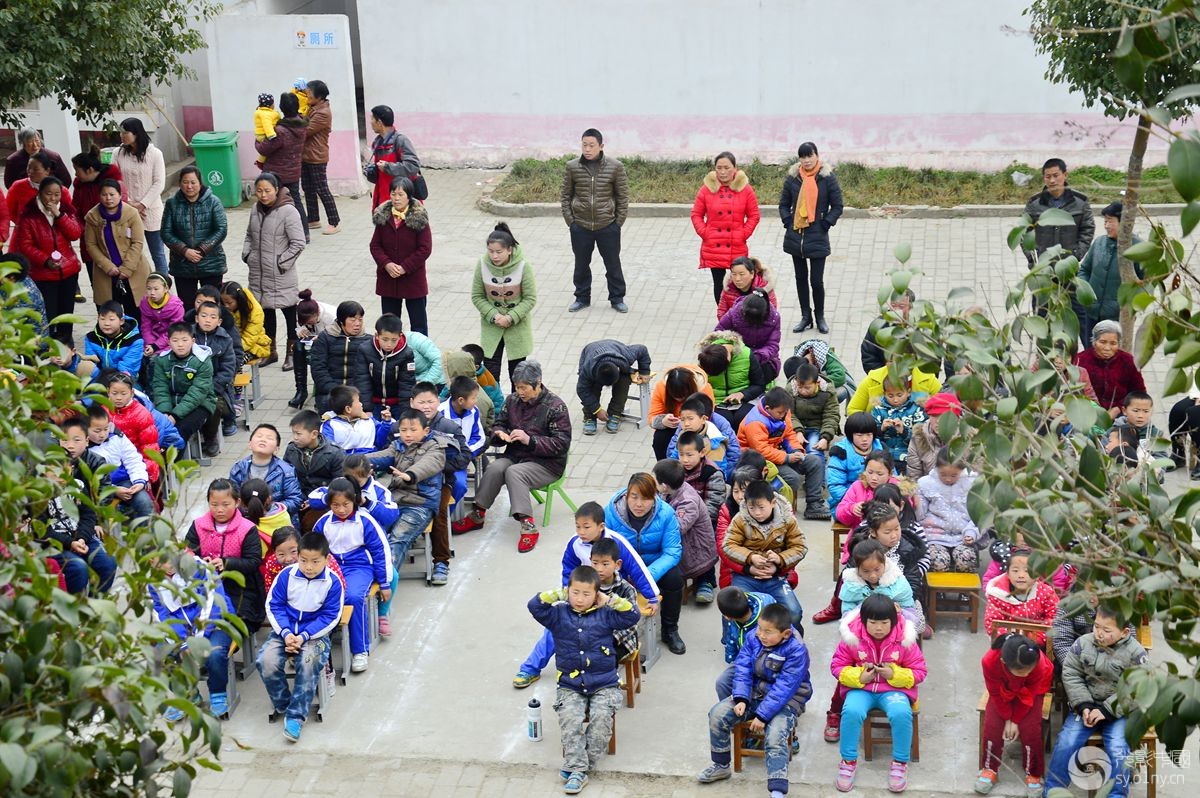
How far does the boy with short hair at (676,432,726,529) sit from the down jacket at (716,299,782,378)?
184 centimetres

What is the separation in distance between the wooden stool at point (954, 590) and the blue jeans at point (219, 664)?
416 cm

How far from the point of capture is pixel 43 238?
42.7 ft

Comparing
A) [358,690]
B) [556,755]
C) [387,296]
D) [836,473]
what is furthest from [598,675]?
[387,296]

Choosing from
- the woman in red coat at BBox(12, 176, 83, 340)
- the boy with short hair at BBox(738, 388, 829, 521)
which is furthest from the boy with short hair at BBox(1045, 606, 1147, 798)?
the woman in red coat at BBox(12, 176, 83, 340)

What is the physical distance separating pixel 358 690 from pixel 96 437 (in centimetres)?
265

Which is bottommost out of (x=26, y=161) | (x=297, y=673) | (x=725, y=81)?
(x=297, y=673)

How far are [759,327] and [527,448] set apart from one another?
2.24 meters

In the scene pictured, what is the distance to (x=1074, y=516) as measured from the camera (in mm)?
4066

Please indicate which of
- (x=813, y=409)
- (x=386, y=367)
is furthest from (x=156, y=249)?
(x=813, y=409)

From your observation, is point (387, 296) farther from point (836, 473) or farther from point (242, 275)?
point (836, 473)

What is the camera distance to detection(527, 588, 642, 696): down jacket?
7.94 meters

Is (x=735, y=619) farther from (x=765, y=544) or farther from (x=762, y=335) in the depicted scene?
(x=762, y=335)

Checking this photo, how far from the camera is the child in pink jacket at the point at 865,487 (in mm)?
9203

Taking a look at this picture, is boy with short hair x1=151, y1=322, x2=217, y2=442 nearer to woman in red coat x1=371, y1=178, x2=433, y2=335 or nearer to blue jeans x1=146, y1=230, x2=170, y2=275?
woman in red coat x1=371, y1=178, x2=433, y2=335
